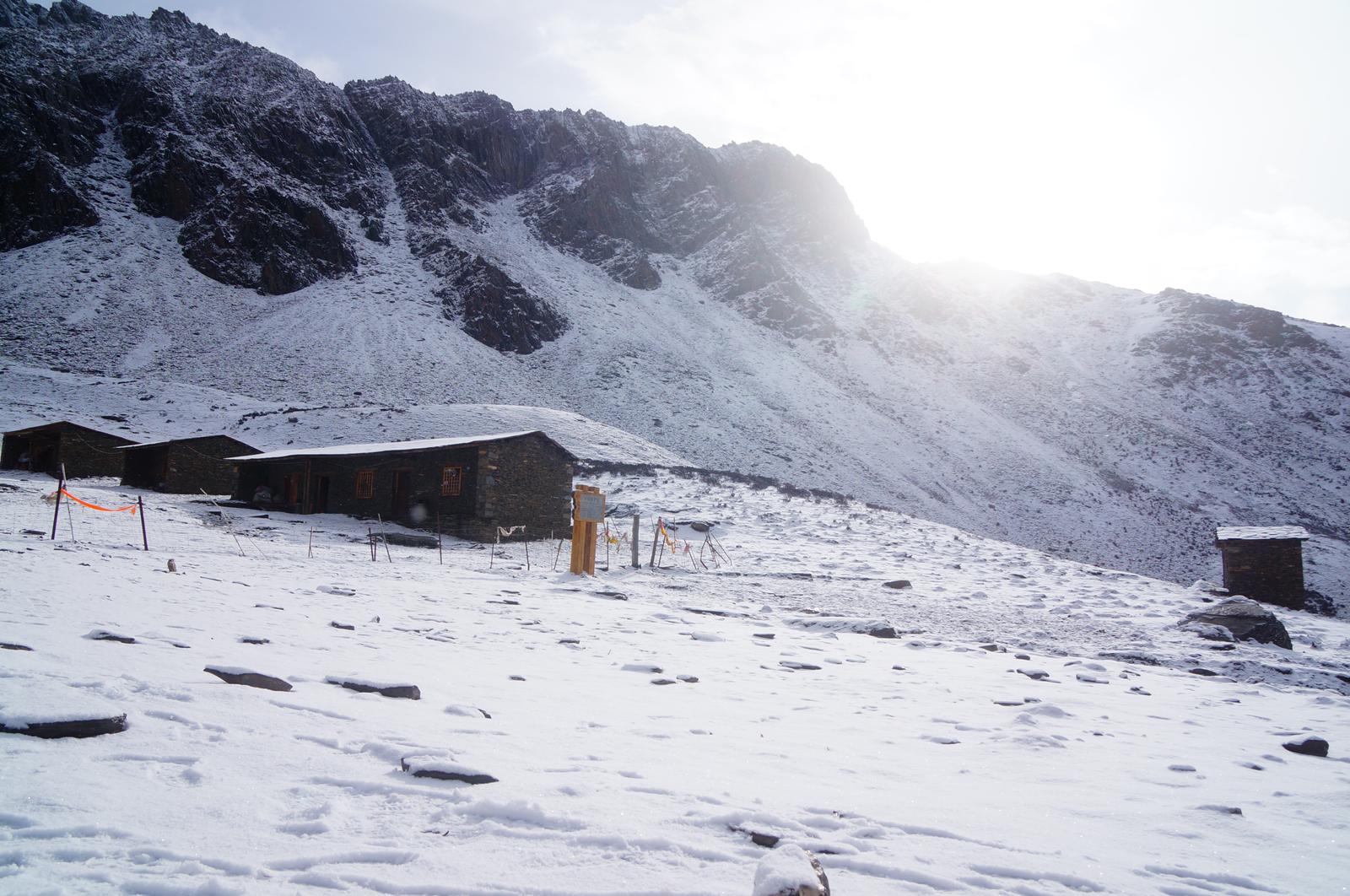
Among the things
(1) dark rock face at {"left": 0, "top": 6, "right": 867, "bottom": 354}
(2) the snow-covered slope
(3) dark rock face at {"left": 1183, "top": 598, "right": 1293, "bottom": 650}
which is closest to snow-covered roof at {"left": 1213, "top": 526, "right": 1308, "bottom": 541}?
(3) dark rock face at {"left": 1183, "top": 598, "right": 1293, "bottom": 650}

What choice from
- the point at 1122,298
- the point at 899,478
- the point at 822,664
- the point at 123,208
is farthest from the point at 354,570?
the point at 1122,298

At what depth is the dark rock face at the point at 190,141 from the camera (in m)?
66.1

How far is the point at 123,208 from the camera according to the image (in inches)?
2702

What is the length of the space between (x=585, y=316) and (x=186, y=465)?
45757mm

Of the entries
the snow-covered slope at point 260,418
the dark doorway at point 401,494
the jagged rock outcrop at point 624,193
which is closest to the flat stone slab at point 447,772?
the dark doorway at point 401,494

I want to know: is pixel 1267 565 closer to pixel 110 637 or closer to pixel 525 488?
pixel 525 488

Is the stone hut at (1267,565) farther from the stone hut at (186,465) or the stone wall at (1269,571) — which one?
the stone hut at (186,465)

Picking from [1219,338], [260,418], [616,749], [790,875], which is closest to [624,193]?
[260,418]

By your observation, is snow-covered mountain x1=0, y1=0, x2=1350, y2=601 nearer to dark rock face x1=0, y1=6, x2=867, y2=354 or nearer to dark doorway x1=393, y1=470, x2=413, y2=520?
dark rock face x1=0, y1=6, x2=867, y2=354

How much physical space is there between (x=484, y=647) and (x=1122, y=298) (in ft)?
353

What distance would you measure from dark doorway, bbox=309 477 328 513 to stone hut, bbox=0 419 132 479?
14.3m

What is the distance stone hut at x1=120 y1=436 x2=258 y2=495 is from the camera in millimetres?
31734

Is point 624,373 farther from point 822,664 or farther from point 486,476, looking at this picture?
point 822,664

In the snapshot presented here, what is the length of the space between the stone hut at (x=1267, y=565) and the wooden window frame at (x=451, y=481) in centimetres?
2283
